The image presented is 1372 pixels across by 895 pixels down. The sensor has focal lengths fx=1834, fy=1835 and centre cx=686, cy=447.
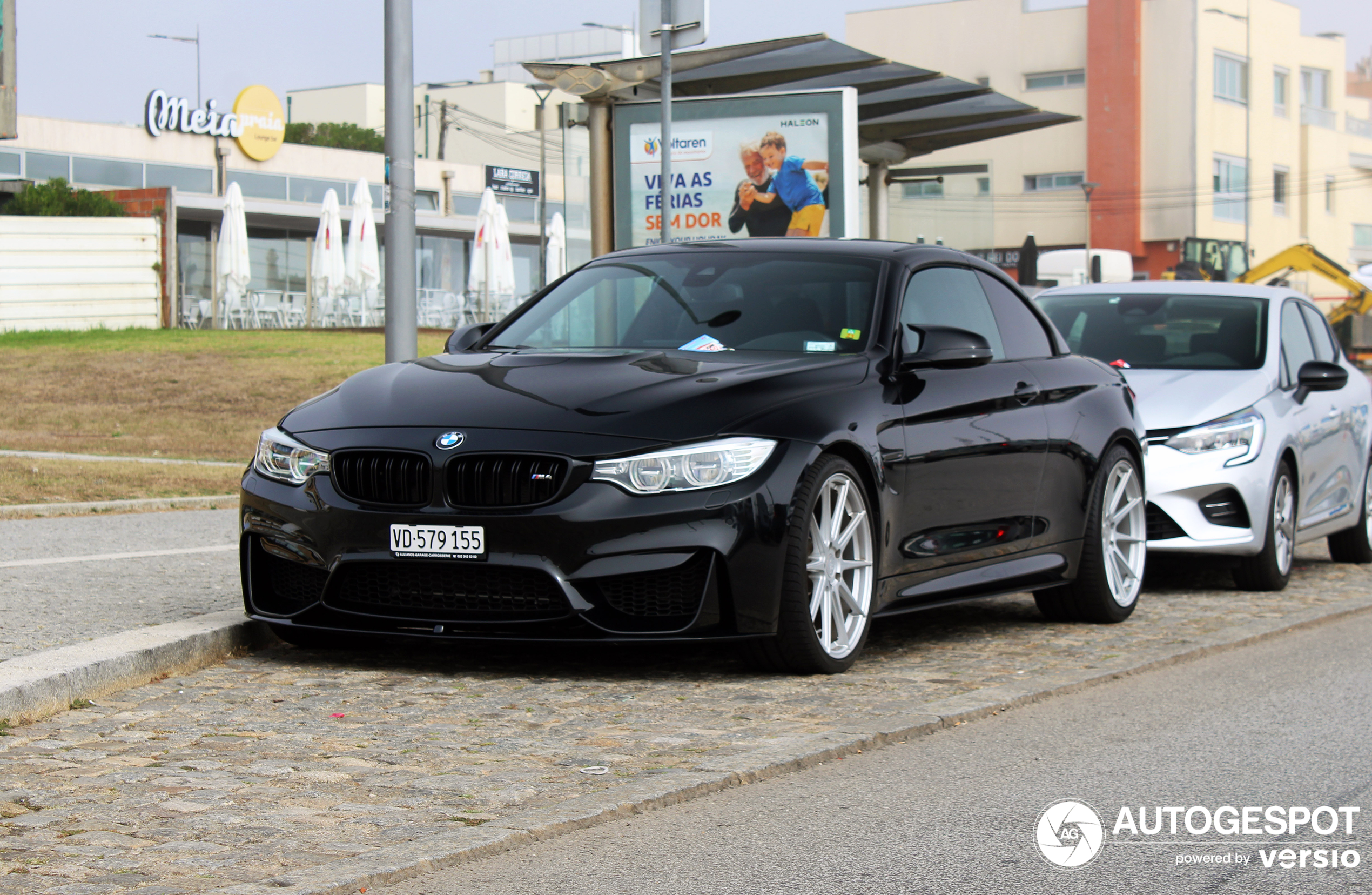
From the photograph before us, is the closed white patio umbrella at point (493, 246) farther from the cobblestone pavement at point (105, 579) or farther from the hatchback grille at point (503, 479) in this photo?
the hatchback grille at point (503, 479)

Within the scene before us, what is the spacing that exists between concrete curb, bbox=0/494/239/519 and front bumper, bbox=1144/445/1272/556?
23.4 ft

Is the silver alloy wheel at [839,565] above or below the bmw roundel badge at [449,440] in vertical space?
below

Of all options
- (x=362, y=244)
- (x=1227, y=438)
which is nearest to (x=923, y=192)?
(x=362, y=244)

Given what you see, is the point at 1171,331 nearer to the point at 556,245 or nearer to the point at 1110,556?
the point at 1110,556

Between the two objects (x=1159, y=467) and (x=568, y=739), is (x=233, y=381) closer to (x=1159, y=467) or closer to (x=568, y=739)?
(x=1159, y=467)

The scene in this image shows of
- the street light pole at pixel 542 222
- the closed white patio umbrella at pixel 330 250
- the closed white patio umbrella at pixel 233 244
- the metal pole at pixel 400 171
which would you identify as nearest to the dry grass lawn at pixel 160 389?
the metal pole at pixel 400 171

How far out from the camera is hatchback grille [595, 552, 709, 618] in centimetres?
→ 605

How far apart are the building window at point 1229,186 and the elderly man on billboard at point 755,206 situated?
174ft

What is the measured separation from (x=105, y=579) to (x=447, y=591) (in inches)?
122

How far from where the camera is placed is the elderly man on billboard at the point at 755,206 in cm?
1620

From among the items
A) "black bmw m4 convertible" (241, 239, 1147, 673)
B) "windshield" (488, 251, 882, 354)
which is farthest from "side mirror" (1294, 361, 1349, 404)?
"windshield" (488, 251, 882, 354)

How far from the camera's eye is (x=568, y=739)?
541 cm

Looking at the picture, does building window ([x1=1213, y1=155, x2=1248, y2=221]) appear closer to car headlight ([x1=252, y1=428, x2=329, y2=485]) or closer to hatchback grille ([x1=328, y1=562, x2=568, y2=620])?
car headlight ([x1=252, y1=428, x2=329, y2=485])

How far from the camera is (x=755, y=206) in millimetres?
16359
